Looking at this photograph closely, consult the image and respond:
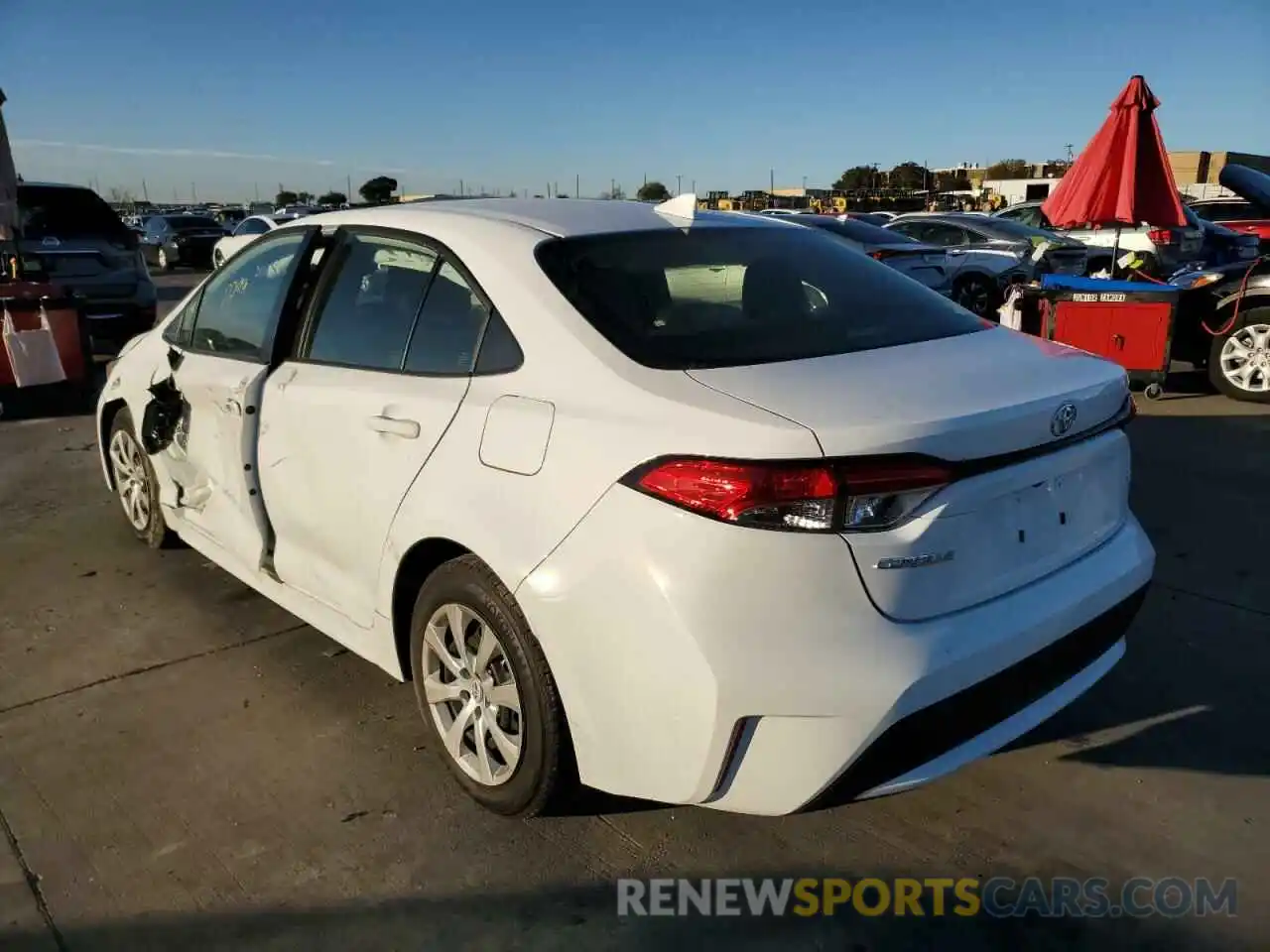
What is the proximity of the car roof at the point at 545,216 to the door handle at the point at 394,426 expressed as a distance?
2.04 feet

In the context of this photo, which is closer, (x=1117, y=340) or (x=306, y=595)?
(x=306, y=595)

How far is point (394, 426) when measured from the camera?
2.73 meters

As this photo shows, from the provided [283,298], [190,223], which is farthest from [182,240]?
[283,298]

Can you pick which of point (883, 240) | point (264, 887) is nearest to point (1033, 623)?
point (264, 887)

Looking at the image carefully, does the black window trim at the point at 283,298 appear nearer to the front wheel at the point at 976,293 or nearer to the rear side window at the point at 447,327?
the rear side window at the point at 447,327

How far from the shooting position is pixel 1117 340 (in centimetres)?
795

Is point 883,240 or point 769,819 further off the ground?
point 883,240

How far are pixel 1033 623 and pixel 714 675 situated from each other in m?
0.81

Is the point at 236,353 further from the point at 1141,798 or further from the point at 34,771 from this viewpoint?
the point at 1141,798

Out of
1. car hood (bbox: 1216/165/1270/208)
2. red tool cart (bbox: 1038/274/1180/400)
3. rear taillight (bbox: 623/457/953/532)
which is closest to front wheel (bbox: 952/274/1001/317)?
car hood (bbox: 1216/165/1270/208)

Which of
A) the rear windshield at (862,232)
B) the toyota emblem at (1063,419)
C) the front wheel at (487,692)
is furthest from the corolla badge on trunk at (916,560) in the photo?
the rear windshield at (862,232)

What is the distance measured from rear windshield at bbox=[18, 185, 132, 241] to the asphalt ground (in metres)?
7.90

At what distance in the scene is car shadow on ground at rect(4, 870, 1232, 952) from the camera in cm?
223

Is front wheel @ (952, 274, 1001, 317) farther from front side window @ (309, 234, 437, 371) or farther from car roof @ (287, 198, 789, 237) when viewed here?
front side window @ (309, 234, 437, 371)
